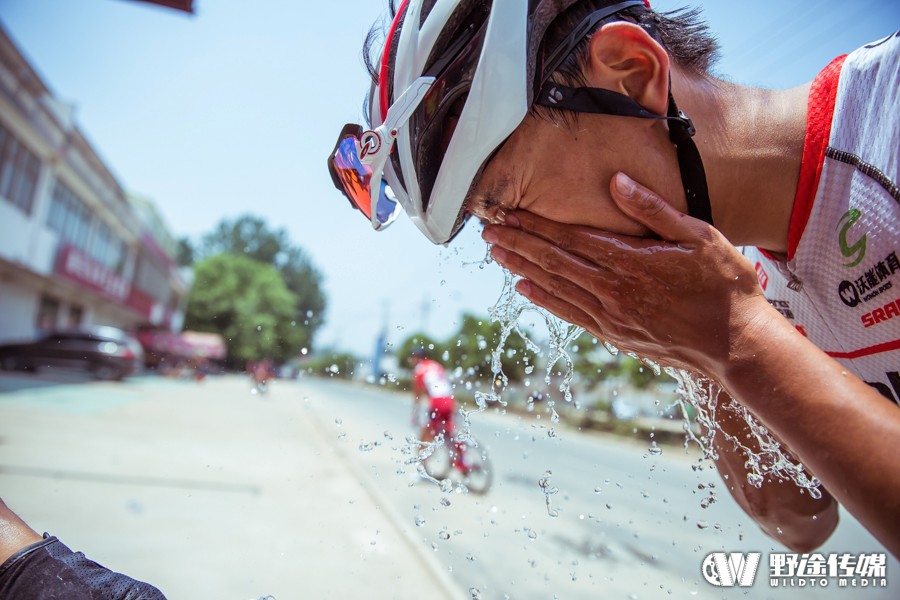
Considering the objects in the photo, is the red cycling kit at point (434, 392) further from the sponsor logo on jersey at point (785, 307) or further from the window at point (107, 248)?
the window at point (107, 248)

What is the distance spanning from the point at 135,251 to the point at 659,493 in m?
33.6

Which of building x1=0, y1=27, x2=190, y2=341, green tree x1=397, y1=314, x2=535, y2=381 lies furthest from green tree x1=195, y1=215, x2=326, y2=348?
building x1=0, y1=27, x2=190, y2=341

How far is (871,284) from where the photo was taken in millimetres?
1189

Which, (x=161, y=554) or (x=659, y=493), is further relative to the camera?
(x=659, y=493)

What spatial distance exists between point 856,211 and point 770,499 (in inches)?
37.7

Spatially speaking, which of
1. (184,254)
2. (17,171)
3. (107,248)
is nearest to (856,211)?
(17,171)

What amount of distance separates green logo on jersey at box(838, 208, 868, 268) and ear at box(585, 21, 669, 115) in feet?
1.45

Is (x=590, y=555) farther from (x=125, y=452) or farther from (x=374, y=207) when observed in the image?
(x=125, y=452)

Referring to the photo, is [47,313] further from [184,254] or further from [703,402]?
[184,254]

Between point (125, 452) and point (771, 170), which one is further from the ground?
point (771, 170)

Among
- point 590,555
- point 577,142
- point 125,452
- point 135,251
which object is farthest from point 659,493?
point 135,251

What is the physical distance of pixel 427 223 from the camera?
1.42 meters

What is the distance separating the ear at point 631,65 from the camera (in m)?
1.16

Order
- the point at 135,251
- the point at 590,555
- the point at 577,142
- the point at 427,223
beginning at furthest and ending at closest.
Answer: the point at 135,251, the point at 590,555, the point at 427,223, the point at 577,142
